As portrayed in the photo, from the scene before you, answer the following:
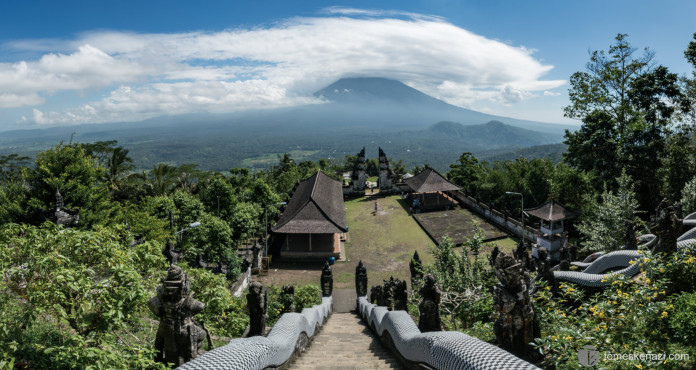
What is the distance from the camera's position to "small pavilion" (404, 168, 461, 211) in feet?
116

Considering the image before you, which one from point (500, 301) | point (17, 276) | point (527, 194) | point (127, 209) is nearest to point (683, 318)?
point (500, 301)

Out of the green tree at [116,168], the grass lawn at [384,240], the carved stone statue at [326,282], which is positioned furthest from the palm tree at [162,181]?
the carved stone statue at [326,282]

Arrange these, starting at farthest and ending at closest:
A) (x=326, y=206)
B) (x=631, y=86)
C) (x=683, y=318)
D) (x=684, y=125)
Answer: (x=326, y=206) → (x=631, y=86) → (x=684, y=125) → (x=683, y=318)

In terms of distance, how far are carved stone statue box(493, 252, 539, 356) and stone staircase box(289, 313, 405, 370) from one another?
2.16 m

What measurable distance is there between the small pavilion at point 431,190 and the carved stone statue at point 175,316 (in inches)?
1211

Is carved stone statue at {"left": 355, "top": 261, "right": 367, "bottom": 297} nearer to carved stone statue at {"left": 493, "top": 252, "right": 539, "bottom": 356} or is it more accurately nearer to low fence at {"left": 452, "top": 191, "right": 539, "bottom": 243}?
carved stone statue at {"left": 493, "top": 252, "right": 539, "bottom": 356}

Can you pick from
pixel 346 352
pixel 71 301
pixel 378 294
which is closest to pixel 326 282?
pixel 378 294

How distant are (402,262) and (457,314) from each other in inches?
571

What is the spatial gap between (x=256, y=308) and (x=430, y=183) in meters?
30.5

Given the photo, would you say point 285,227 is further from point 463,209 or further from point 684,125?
point 684,125

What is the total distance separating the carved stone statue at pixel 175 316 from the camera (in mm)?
5320

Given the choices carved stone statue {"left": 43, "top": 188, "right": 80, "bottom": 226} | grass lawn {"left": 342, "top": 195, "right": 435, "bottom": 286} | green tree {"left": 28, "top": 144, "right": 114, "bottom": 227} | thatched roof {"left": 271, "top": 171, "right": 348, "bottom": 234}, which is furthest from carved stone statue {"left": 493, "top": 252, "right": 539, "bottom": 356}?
green tree {"left": 28, "top": 144, "right": 114, "bottom": 227}

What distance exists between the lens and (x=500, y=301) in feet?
18.2

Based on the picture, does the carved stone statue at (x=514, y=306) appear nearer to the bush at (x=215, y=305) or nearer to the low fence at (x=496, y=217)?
the bush at (x=215, y=305)
